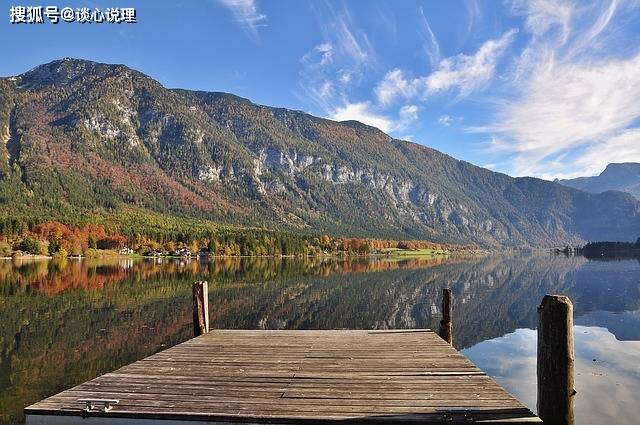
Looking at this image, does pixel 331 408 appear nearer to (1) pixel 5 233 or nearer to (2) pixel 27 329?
(2) pixel 27 329

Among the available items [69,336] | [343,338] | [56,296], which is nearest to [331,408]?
[343,338]

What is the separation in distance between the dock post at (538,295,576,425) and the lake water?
1049 centimetres

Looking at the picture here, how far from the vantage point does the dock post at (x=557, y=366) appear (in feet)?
28.4

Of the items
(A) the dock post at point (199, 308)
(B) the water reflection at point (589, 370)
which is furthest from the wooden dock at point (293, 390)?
(B) the water reflection at point (589, 370)

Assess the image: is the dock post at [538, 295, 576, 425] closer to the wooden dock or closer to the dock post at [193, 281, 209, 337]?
the wooden dock

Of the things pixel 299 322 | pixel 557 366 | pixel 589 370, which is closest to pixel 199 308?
pixel 557 366

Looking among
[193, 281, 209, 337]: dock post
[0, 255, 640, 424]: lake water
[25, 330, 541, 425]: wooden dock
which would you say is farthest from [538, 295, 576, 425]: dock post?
[193, 281, 209, 337]: dock post

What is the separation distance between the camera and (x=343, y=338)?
17.3 m

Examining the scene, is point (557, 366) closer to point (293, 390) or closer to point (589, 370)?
point (293, 390)

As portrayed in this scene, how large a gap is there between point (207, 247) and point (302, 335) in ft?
602

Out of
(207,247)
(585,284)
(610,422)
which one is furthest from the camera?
(207,247)

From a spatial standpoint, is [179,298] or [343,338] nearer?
[343,338]

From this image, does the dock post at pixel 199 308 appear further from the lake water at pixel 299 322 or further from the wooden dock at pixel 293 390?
the lake water at pixel 299 322

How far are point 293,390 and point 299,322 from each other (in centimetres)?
3029
